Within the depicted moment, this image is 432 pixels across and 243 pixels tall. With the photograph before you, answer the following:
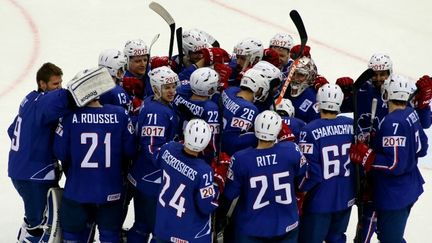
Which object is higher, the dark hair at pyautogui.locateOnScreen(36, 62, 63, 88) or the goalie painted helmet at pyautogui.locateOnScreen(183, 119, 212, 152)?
the dark hair at pyautogui.locateOnScreen(36, 62, 63, 88)

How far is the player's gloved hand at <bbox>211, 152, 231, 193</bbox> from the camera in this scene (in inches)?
238

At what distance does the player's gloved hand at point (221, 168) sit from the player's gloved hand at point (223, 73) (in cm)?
106

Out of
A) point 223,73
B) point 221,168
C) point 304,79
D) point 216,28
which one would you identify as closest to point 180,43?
point 223,73

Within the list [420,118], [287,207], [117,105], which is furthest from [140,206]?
[420,118]

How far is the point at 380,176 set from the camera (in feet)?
22.1

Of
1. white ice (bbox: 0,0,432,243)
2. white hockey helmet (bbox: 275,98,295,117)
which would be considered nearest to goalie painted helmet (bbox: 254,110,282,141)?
white hockey helmet (bbox: 275,98,295,117)

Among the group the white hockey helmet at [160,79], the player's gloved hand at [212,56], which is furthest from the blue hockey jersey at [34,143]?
the player's gloved hand at [212,56]

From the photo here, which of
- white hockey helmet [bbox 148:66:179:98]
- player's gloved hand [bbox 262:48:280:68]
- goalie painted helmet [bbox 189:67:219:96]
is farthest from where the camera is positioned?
player's gloved hand [bbox 262:48:280:68]

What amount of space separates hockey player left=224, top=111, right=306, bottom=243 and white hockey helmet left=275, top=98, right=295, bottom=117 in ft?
2.57

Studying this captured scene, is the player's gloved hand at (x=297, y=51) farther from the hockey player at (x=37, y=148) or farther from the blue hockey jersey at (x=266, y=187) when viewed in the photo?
the hockey player at (x=37, y=148)

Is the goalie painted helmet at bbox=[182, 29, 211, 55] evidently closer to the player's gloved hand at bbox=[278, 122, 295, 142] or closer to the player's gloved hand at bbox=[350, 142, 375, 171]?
the player's gloved hand at bbox=[278, 122, 295, 142]

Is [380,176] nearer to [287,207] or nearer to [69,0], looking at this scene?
[287,207]

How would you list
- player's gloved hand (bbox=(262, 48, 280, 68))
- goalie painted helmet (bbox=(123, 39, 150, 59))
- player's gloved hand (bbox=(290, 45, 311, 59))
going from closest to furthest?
goalie painted helmet (bbox=(123, 39, 150, 59)), player's gloved hand (bbox=(262, 48, 280, 68)), player's gloved hand (bbox=(290, 45, 311, 59))

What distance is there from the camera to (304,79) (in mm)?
7398
